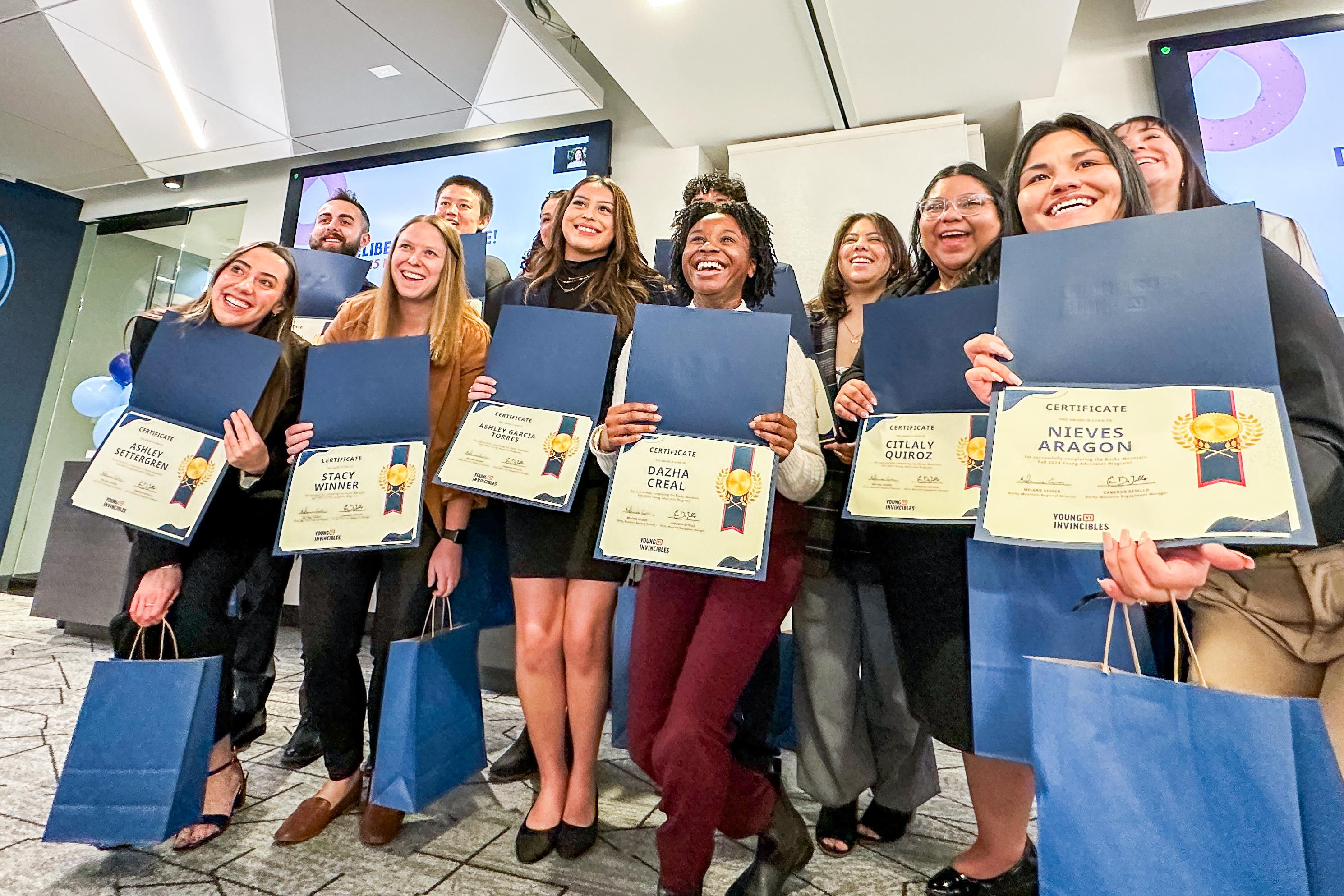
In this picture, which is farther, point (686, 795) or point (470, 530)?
point (470, 530)

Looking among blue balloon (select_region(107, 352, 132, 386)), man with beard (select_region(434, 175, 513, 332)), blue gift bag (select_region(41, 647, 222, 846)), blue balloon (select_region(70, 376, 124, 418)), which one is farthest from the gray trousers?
blue balloon (select_region(107, 352, 132, 386))

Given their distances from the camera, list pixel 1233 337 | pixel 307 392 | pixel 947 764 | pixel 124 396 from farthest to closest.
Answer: pixel 124 396 → pixel 947 764 → pixel 307 392 → pixel 1233 337

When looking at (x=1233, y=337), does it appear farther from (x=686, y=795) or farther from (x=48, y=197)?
(x=48, y=197)

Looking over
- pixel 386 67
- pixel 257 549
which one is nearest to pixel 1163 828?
pixel 257 549

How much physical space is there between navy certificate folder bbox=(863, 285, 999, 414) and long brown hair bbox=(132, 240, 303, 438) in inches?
45.6

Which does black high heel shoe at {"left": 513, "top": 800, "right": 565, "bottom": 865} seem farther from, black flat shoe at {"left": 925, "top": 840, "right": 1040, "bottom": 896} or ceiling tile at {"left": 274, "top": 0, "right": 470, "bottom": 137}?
ceiling tile at {"left": 274, "top": 0, "right": 470, "bottom": 137}

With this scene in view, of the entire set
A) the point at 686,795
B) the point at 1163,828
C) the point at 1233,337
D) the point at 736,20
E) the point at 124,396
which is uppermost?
the point at 736,20

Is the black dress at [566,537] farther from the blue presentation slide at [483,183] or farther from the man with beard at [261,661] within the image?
the blue presentation slide at [483,183]

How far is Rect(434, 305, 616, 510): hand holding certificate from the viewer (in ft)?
4.13

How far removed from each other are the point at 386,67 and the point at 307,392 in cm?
273

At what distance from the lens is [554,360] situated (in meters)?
1.33

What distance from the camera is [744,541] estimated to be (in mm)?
1059

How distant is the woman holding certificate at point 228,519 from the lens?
1343mm

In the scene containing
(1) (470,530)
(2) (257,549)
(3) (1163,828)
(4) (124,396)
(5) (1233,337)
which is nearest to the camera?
(3) (1163,828)
